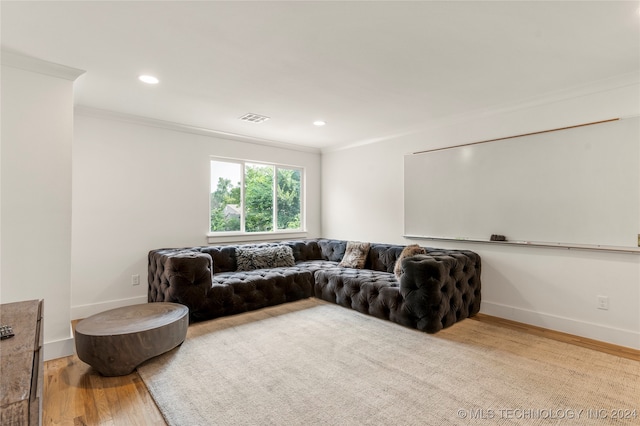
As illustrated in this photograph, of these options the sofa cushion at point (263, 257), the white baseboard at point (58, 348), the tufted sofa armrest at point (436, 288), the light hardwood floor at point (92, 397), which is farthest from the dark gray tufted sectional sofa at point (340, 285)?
the light hardwood floor at point (92, 397)

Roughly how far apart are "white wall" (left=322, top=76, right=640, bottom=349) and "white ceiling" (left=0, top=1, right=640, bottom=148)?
0.22 meters

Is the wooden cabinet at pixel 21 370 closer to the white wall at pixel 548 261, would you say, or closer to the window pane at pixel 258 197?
the window pane at pixel 258 197

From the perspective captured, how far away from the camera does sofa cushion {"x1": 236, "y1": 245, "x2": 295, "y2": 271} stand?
4445mm

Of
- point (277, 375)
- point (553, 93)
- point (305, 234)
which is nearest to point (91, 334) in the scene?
point (277, 375)

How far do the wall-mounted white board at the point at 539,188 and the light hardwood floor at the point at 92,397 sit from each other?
1.21 meters

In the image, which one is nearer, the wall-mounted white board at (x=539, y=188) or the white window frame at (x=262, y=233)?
the wall-mounted white board at (x=539, y=188)

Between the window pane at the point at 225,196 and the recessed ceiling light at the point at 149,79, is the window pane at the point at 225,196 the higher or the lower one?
the lower one

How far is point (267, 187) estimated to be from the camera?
545 centimetres

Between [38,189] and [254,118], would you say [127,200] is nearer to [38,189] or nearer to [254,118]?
[38,189]

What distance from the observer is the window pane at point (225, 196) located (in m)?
4.80

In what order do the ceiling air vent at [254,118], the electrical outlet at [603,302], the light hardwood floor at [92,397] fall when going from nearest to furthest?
the light hardwood floor at [92,397], the electrical outlet at [603,302], the ceiling air vent at [254,118]

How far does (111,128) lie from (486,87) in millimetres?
4256

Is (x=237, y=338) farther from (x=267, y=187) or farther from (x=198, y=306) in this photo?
(x=267, y=187)

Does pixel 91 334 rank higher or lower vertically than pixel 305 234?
lower
